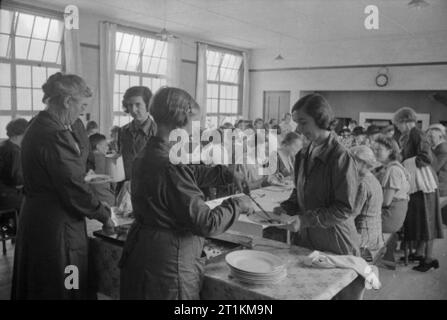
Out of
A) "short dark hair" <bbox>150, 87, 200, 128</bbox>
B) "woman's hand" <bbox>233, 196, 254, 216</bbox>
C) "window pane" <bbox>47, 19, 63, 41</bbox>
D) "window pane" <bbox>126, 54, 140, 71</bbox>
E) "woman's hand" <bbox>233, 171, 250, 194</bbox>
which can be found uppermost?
"window pane" <bbox>47, 19, 63, 41</bbox>

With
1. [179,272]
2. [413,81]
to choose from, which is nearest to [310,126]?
[179,272]

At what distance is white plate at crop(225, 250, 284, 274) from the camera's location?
161 cm

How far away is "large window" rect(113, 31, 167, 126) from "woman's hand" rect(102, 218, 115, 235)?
7.03m

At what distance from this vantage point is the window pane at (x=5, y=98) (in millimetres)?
7055

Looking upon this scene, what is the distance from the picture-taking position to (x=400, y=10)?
7.08m

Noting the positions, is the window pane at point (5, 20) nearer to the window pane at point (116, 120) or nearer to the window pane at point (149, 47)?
the window pane at point (116, 120)

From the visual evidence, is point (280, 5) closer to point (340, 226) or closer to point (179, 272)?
point (340, 226)

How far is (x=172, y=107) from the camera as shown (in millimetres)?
1484

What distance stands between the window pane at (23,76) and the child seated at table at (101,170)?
115 inches

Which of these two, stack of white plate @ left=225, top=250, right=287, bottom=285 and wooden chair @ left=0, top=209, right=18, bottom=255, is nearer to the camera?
stack of white plate @ left=225, top=250, right=287, bottom=285

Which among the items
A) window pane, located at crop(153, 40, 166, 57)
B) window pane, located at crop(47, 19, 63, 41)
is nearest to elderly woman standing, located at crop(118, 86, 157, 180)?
window pane, located at crop(47, 19, 63, 41)

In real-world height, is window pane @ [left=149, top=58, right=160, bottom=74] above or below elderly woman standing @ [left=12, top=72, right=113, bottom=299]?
above

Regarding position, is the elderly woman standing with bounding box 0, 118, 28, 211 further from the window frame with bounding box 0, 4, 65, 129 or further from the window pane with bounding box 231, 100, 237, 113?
the window pane with bounding box 231, 100, 237, 113

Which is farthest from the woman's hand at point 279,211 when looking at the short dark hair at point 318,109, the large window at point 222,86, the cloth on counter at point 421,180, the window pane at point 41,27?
the large window at point 222,86
